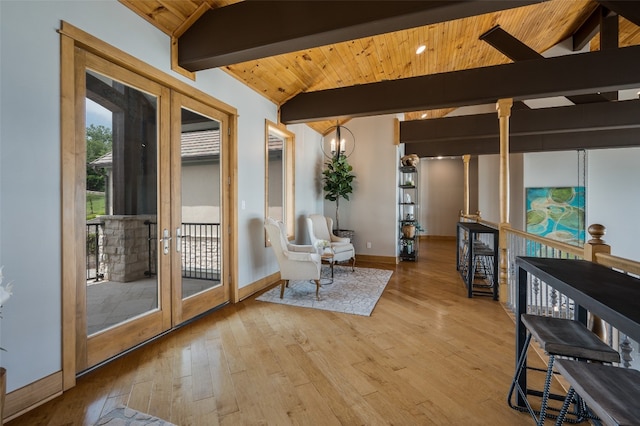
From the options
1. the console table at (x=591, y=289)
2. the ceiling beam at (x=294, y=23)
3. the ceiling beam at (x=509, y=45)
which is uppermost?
the ceiling beam at (x=509, y=45)

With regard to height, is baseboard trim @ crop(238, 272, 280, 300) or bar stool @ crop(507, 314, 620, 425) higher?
bar stool @ crop(507, 314, 620, 425)

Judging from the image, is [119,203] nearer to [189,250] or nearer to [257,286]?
[189,250]

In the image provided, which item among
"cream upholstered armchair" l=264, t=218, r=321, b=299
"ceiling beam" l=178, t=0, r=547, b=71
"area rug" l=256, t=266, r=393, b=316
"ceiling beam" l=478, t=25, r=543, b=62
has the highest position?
"ceiling beam" l=478, t=25, r=543, b=62

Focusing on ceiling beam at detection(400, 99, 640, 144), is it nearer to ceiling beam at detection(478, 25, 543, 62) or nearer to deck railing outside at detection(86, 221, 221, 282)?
ceiling beam at detection(478, 25, 543, 62)

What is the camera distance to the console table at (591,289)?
Answer: 0.92m

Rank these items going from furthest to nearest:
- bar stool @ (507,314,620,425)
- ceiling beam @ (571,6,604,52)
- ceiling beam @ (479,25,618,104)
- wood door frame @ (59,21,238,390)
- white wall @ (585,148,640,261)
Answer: white wall @ (585,148,640,261), ceiling beam @ (571,6,604,52), ceiling beam @ (479,25,618,104), wood door frame @ (59,21,238,390), bar stool @ (507,314,620,425)

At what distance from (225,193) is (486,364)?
3.13 m

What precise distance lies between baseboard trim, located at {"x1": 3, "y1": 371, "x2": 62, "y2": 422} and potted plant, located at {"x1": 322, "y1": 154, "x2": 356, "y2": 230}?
192 inches

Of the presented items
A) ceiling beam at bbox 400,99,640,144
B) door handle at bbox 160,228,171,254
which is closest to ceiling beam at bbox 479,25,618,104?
ceiling beam at bbox 400,99,640,144

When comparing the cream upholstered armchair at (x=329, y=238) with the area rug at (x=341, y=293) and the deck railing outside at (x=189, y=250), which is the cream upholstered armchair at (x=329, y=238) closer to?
the area rug at (x=341, y=293)

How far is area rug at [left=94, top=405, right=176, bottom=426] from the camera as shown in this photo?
1.59m

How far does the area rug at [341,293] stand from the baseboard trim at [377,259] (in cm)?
94

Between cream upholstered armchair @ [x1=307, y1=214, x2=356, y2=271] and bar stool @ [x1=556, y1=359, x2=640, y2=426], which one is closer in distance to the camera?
bar stool @ [x1=556, y1=359, x2=640, y2=426]

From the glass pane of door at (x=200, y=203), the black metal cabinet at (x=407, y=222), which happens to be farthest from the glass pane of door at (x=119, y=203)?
the black metal cabinet at (x=407, y=222)
